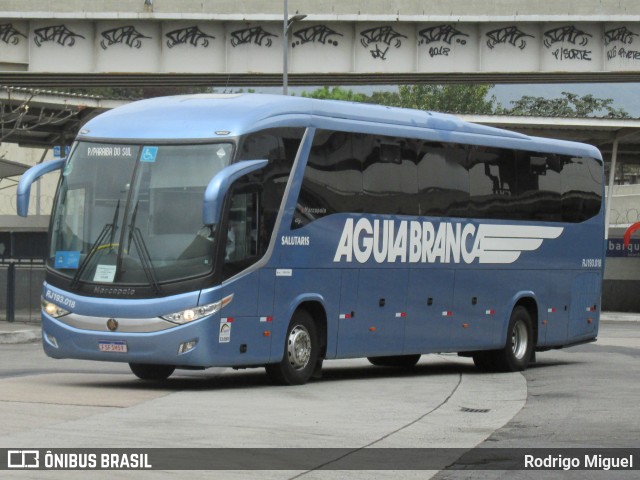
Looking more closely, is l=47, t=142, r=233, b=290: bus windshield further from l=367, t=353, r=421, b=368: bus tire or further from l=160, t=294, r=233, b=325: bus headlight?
l=367, t=353, r=421, b=368: bus tire

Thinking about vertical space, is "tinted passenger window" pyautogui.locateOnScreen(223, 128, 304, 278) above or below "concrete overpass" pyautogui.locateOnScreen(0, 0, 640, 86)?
below

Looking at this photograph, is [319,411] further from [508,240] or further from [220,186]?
[508,240]

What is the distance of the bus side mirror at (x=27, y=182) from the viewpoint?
56.8ft

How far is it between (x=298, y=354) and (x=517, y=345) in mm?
6220

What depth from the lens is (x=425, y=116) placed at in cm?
2111

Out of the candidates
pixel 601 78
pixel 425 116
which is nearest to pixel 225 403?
pixel 425 116

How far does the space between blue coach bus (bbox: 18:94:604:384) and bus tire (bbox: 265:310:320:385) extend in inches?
0.9

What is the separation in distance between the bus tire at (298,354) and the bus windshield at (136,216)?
190 centimetres

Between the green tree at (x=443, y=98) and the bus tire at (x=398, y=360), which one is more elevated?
the green tree at (x=443, y=98)

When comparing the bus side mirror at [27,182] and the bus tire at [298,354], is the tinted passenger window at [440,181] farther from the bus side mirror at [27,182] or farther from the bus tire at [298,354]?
the bus side mirror at [27,182]

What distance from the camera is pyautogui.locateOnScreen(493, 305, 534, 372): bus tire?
75.5 feet

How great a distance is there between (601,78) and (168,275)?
36669 mm

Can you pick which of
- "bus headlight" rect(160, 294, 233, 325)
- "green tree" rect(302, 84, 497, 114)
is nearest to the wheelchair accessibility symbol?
"bus headlight" rect(160, 294, 233, 325)

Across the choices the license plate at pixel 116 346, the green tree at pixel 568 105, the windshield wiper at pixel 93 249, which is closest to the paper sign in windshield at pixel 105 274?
the windshield wiper at pixel 93 249
